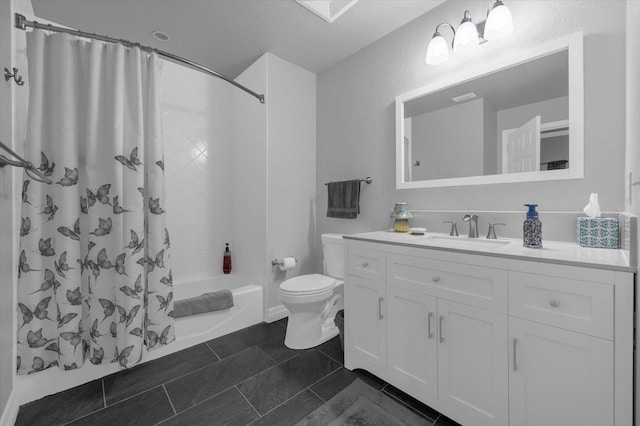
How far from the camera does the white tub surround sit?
2.87 ft

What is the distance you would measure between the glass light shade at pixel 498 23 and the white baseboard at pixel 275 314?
2.44 meters

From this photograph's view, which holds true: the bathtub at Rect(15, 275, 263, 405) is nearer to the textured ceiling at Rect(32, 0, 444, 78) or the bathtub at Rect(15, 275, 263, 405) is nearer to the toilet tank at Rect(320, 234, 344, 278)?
the toilet tank at Rect(320, 234, 344, 278)

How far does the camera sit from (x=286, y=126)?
2.52 meters

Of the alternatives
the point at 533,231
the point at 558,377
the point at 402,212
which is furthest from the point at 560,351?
the point at 402,212

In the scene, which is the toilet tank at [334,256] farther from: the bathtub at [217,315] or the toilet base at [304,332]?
the bathtub at [217,315]

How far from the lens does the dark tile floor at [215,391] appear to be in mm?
1314

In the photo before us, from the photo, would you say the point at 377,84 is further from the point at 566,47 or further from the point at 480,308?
the point at 480,308

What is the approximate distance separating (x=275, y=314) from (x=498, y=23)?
2.52 m

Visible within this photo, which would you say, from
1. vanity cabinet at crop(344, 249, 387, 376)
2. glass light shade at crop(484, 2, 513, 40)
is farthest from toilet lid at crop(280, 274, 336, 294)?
glass light shade at crop(484, 2, 513, 40)

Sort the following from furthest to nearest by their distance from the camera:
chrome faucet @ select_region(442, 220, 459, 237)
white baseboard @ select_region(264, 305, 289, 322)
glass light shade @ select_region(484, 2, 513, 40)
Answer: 1. white baseboard @ select_region(264, 305, 289, 322)
2. chrome faucet @ select_region(442, 220, 459, 237)
3. glass light shade @ select_region(484, 2, 513, 40)

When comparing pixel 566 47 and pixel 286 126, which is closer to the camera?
pixel 566 47

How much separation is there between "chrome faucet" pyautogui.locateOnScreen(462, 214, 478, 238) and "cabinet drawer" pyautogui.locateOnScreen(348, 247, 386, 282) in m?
0.56

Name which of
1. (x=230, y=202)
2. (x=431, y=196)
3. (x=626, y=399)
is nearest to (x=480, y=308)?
(x=626, y=399)

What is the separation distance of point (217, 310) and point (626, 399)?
2.14 metres
